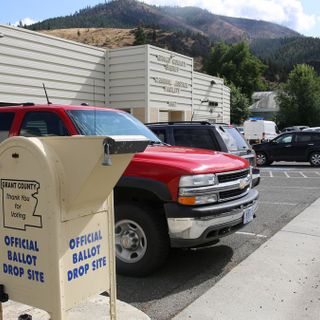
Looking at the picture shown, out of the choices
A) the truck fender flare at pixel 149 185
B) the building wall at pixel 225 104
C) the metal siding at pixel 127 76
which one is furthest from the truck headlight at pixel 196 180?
the building wall at pixel 225 104

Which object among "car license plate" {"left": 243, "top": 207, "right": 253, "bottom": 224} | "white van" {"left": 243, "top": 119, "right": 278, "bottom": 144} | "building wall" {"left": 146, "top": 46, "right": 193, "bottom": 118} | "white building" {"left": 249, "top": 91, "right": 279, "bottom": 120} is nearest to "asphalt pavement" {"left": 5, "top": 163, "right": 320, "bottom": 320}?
"car license plate" {"left": 243, "top": 207, "right": 253, "bottom": 224}

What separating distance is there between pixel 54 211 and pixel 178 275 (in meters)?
2.61

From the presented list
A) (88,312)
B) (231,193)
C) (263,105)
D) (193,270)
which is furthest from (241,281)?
(263,105)

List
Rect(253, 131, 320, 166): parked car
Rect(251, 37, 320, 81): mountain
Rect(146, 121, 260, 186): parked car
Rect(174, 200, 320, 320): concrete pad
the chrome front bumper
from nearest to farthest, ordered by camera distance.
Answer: Rect(174, 200, 320, 320): concrete pad, the chrome front bumper, Rect(146, 121, 260, 186): parked car, Rect(253, 131, 320, 166): parked car, Rect(251, 37, 320, 81): mountain

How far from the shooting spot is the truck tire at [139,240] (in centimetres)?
485

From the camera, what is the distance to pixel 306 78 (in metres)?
57.7

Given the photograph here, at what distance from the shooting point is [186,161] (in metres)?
4.94

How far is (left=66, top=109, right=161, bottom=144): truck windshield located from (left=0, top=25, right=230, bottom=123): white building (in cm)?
939

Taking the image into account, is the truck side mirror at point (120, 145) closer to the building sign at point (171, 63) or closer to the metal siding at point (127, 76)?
the metal siding at point (127, 76)

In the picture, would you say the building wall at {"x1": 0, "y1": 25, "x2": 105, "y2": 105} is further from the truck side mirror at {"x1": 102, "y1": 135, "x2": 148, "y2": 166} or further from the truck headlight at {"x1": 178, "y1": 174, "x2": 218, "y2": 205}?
the truck side mirror at {"x1": 102, "y1": 135, "x2": 148, "y2": 166}

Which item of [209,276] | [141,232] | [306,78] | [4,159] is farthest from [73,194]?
[306,78]

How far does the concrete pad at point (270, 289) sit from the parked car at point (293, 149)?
14134 millimetres

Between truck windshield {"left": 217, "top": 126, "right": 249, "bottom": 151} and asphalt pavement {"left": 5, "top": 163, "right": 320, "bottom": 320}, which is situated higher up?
truck windshield {"left": 217, "top": 126, "right": 249, "bottom": 151}

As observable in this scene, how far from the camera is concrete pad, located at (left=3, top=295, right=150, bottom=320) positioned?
12.5 ft
